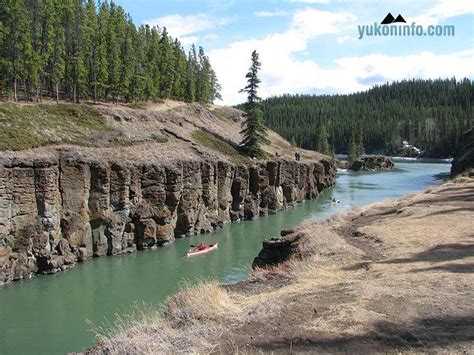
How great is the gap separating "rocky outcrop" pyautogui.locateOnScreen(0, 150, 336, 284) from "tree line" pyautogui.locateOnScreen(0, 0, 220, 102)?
25.8 meters

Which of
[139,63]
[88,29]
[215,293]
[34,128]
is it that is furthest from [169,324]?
[139,63]

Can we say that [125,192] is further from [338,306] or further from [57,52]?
[57,52]

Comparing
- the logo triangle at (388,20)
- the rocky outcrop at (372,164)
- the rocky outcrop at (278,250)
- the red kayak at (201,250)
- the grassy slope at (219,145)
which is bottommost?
the red kayak at (201,250)

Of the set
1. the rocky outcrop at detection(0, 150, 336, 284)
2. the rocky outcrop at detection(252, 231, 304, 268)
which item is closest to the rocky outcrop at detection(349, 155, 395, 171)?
the rocky outcrop at detection(0, 150, 336, 284)

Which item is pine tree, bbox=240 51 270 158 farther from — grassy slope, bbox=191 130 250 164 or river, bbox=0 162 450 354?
river, bbox=0 162 450 354

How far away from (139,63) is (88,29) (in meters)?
13.1

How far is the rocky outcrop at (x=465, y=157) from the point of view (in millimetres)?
86625

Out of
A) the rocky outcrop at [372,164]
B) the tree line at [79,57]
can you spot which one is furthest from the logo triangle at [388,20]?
the rocky outcrop at [372,164]

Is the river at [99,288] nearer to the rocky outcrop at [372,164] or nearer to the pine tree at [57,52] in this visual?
the pine tree at [57,52]

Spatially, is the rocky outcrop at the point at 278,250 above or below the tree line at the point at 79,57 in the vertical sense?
below

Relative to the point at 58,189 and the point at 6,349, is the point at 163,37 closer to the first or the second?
the point at 58,189

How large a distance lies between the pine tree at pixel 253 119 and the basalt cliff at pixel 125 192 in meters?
2.66

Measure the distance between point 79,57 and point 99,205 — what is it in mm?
35421

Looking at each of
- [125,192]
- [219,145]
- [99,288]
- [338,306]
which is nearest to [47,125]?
[125,192]
